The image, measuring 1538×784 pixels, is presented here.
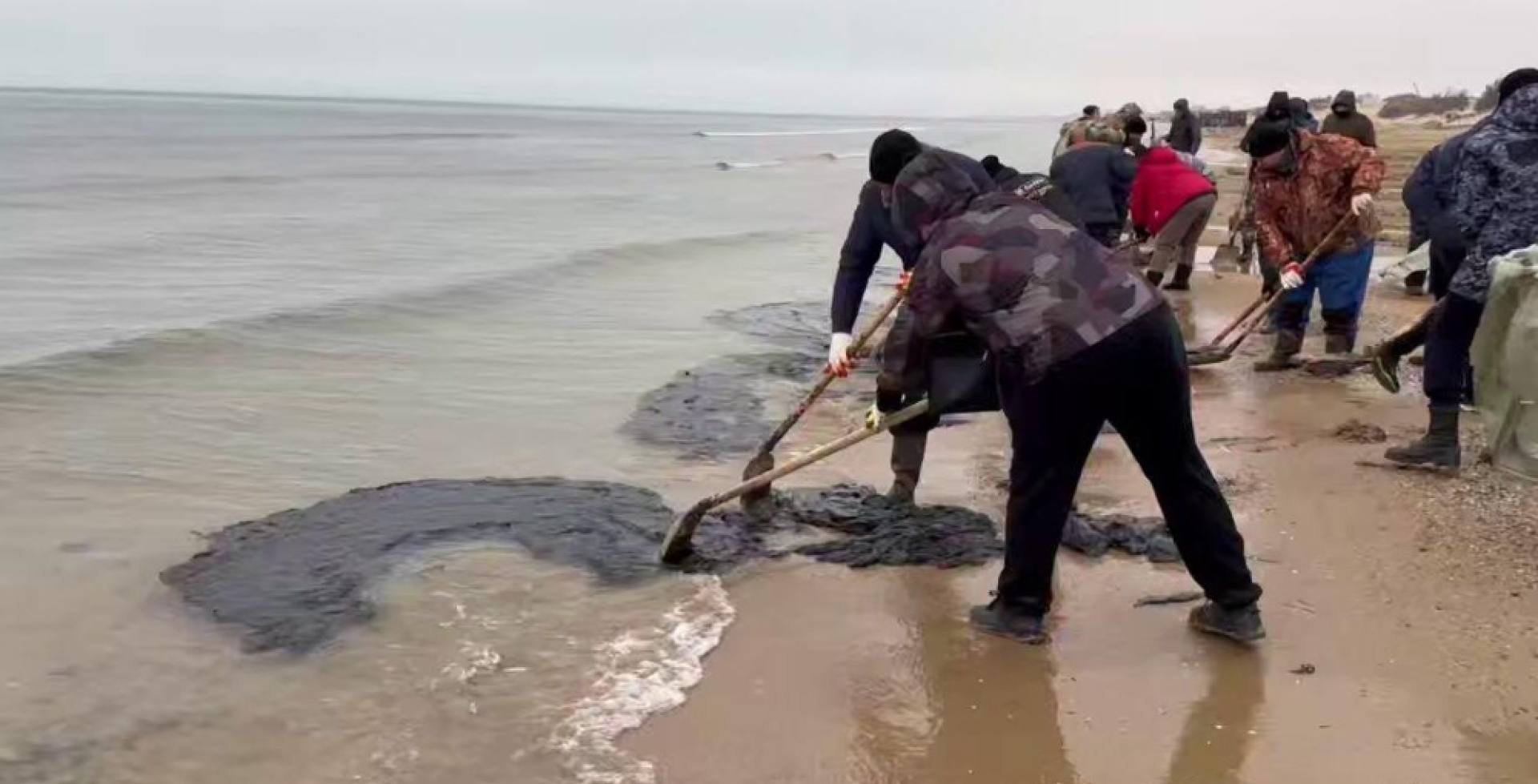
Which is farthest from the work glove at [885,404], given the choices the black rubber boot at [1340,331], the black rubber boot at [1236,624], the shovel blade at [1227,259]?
the shovel blade at [1227,259]

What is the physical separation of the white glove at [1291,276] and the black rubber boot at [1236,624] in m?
4.07

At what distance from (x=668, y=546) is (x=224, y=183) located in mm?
28650

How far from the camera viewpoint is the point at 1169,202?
1179cm

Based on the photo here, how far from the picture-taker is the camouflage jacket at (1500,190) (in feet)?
17.7

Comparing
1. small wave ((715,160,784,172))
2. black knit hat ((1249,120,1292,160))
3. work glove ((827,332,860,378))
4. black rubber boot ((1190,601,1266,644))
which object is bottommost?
small wave ((715,160,784,172))

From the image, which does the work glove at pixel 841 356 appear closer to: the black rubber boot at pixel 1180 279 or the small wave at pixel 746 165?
the black rubber boot at pixel 1180 279

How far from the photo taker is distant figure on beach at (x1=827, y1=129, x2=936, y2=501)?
17.0 feet

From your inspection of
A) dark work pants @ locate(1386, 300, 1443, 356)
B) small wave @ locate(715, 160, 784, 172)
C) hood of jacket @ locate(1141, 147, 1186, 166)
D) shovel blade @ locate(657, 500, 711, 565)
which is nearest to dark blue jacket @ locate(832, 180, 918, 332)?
shovel blade @ locate(657, 500, 711, 565)

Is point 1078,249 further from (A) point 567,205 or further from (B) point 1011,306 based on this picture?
(A) point 567,205

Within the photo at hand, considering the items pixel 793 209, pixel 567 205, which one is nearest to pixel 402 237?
pixel 567 205

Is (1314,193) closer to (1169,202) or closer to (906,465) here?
(906,465)

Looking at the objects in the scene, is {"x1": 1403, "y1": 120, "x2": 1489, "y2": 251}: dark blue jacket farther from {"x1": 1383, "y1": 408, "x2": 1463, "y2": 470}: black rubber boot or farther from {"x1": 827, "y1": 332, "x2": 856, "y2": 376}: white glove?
{"x1": 827, "y1": 332, "x2": 856, "y2": 376}: white glove

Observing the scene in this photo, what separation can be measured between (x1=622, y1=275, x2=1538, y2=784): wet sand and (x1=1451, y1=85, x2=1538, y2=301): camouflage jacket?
2.82 feet

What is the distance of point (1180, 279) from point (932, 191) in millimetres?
9006
